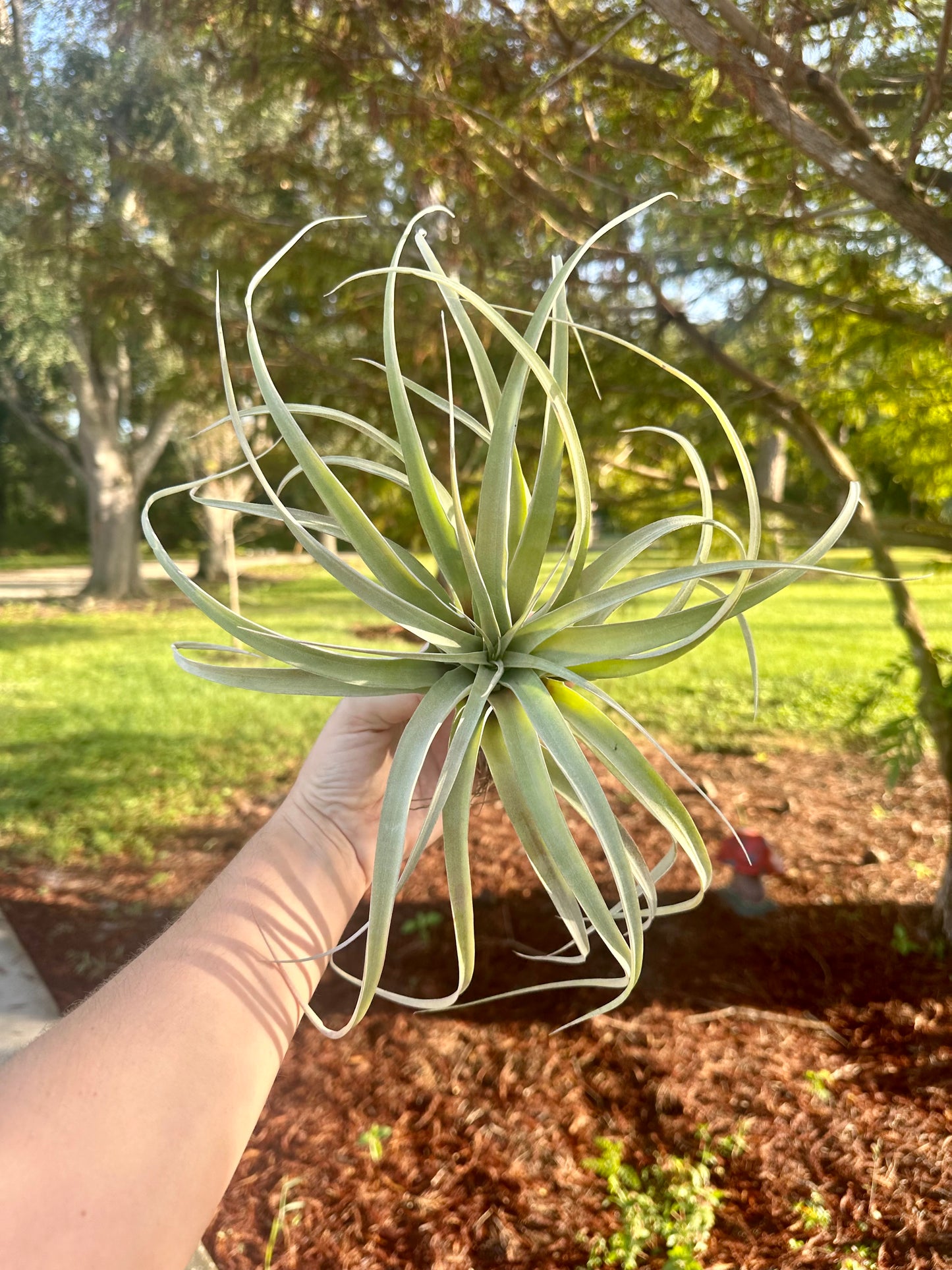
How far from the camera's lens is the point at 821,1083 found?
213 centimetres

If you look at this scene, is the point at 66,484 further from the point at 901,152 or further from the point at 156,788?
the point at 901,152

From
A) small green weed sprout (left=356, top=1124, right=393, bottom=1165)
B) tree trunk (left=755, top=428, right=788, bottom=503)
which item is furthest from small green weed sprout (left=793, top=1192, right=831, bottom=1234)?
tree trunk (left=755, top=428, right=788, bottom=503)

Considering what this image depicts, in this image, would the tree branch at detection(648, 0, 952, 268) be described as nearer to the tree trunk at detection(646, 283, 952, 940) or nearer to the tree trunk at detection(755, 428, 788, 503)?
the tree trunk at detection(646, 283, 952, 940)

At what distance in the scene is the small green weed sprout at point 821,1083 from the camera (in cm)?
209

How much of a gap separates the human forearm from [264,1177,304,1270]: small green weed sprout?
1.04 m

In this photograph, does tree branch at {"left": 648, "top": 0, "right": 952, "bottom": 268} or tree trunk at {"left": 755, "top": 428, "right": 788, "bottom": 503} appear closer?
tree branch at {"left": 648, "top": 0, "right": 952, "bottom": 268}

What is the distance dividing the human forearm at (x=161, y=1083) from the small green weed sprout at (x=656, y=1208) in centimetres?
109

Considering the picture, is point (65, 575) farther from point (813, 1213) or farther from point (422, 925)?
point (813, 1213)

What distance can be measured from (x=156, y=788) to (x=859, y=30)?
15.2ft

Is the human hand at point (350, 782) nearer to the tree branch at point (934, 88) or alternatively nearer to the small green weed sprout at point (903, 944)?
the tree branch at point (934, 88)

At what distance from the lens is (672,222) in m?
2.85

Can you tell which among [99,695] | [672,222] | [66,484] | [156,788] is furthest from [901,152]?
[66,484]

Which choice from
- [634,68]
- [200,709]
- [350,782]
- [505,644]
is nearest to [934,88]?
[634,68]

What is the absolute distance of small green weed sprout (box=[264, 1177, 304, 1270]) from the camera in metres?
1.86
